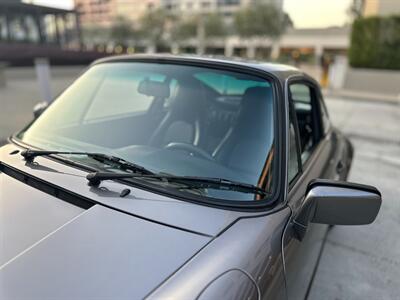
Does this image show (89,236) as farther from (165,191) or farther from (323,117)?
(323,117)

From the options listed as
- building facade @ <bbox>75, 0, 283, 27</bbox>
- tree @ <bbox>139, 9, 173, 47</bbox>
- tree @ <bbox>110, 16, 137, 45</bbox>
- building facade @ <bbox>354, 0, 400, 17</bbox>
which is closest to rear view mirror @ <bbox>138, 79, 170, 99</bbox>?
building facade @ <bbox>354, 0, 400, 17</bbox>

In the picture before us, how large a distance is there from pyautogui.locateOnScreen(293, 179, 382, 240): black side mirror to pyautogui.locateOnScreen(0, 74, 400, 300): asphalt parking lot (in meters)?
1.11

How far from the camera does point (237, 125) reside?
203 cm

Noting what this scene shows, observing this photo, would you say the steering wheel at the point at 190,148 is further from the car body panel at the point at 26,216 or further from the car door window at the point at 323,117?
the car door window at the point at 323,117

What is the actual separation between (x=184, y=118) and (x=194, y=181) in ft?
2.46

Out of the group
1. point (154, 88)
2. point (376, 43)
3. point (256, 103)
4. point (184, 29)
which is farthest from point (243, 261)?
point (184, 29)

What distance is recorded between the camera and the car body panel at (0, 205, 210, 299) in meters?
1.02

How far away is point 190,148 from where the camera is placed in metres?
1.92

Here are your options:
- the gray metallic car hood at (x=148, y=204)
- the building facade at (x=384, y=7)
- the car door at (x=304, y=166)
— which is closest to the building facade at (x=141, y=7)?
the building facade at (x=384, y=7)

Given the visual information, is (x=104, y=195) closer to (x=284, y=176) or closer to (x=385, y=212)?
(x=284, y=176)

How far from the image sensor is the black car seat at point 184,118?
207 cm

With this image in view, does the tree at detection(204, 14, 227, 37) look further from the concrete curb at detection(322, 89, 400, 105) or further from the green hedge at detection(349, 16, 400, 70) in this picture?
the concrete curb at detection(322, 89, 400, 105)

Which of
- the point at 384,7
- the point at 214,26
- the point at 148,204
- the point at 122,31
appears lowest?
the point at 148,204

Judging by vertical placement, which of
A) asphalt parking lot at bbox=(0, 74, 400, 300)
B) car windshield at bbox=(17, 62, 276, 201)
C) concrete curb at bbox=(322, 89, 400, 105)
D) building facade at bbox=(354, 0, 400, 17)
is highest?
building facade at bbox=(354, 0, 400, 17)
